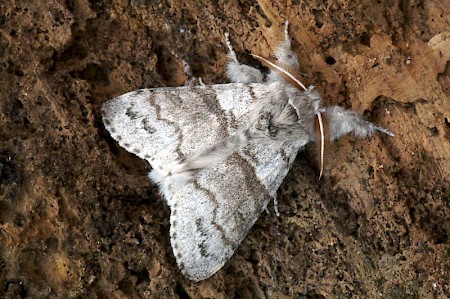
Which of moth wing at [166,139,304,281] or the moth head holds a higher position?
the moth head

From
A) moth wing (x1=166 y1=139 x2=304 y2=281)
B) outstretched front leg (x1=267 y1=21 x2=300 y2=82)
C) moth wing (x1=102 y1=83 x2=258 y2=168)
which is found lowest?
moth wing (x1=166 y1=139 x2=304 y2=281)

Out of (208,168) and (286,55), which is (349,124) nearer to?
(286,55)

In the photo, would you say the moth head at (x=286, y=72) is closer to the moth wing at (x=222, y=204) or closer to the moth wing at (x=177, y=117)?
the moth wing at (x=177, y=117)

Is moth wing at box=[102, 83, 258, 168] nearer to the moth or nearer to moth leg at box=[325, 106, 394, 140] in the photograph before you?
the moth

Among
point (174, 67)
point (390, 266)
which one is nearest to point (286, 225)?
point (390, 266)

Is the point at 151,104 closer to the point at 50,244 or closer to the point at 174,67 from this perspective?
the point at 174,67

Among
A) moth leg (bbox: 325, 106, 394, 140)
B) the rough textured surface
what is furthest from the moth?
the rough textured surface
